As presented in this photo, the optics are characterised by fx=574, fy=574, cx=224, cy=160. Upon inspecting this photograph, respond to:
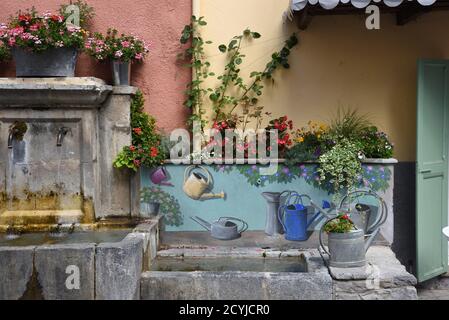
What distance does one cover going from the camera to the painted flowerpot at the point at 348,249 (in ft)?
17.1

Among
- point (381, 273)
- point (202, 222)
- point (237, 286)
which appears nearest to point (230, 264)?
point (237, 286)

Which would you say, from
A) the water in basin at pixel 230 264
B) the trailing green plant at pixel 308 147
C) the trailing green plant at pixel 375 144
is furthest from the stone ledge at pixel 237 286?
the trailing green plant at pixel 375 144

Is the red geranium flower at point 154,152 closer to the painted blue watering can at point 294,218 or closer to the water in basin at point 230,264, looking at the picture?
the water in basin at point 230,264

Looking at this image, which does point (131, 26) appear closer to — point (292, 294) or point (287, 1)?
point (287, 1)

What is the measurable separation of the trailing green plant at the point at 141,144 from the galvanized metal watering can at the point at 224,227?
0.84 meters

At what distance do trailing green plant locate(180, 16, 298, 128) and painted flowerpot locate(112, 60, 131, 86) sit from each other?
28.1 inches

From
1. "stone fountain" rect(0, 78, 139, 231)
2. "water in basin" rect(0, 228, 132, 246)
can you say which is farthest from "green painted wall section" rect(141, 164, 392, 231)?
"stone fountain" rect(0, 78, 139, 231)

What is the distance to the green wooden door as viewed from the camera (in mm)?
6477

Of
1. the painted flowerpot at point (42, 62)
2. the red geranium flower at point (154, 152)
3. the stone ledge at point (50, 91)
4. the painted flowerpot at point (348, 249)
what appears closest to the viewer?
the painted flowerpot at point (348, 249)

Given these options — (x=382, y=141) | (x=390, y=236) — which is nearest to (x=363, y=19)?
(x=382, y=141)

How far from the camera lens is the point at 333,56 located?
6.79 m

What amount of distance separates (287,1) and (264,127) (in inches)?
58.9

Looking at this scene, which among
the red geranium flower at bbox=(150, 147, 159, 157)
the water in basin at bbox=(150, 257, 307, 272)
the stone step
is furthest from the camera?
the red geranium flower at bbox=(150, 147, 159, 157)

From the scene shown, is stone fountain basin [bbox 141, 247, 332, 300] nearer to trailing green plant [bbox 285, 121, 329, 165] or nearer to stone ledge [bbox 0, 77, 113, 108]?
trailing green plant [bbox 285, 121, 329, 165]
